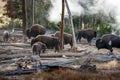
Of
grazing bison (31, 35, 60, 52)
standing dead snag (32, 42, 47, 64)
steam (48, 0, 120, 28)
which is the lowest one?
standing dead snag (32, 42, 47, 64)

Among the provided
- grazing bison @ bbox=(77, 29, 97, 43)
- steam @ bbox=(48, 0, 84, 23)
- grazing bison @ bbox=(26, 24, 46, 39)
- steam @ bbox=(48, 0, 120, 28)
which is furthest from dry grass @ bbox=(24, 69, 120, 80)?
steam @ bbox=(48, 0, 84, 23)

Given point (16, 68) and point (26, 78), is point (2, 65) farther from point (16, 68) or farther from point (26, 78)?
point (26, 78)

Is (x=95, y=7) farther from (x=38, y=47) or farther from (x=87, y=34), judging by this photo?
(x=38, y=47)

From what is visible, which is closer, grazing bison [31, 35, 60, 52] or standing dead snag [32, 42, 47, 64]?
standing dead snag [32, 42, 47, 64]

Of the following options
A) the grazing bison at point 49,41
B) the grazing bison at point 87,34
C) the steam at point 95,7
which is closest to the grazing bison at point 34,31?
the grazing bison at point 87,34

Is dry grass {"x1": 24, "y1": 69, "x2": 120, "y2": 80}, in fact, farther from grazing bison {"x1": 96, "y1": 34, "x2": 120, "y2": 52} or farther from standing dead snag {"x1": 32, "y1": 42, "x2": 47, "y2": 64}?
grazing bison {"x1": 96, "y1": 34, "x2": 120, "y2": 52}

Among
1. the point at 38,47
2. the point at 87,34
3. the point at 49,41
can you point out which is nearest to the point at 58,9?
the point at 87,34

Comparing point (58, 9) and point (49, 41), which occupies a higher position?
point (58, 9)

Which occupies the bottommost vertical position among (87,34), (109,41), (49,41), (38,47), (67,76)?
(67,76)

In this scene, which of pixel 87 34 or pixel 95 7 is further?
pixel 95 7

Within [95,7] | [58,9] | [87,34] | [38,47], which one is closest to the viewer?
[38,47]

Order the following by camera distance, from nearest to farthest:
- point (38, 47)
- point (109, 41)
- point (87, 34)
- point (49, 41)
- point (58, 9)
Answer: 1. point (38, 47)
2. point (49, 41)
3. point (109, 41)
4. point (87, 34)
5. point (58, 9)

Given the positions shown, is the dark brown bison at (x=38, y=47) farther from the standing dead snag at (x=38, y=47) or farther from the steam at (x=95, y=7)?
the steam at (x=95, y=7)

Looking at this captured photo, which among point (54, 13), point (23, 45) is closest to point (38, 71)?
point (23, 45)
